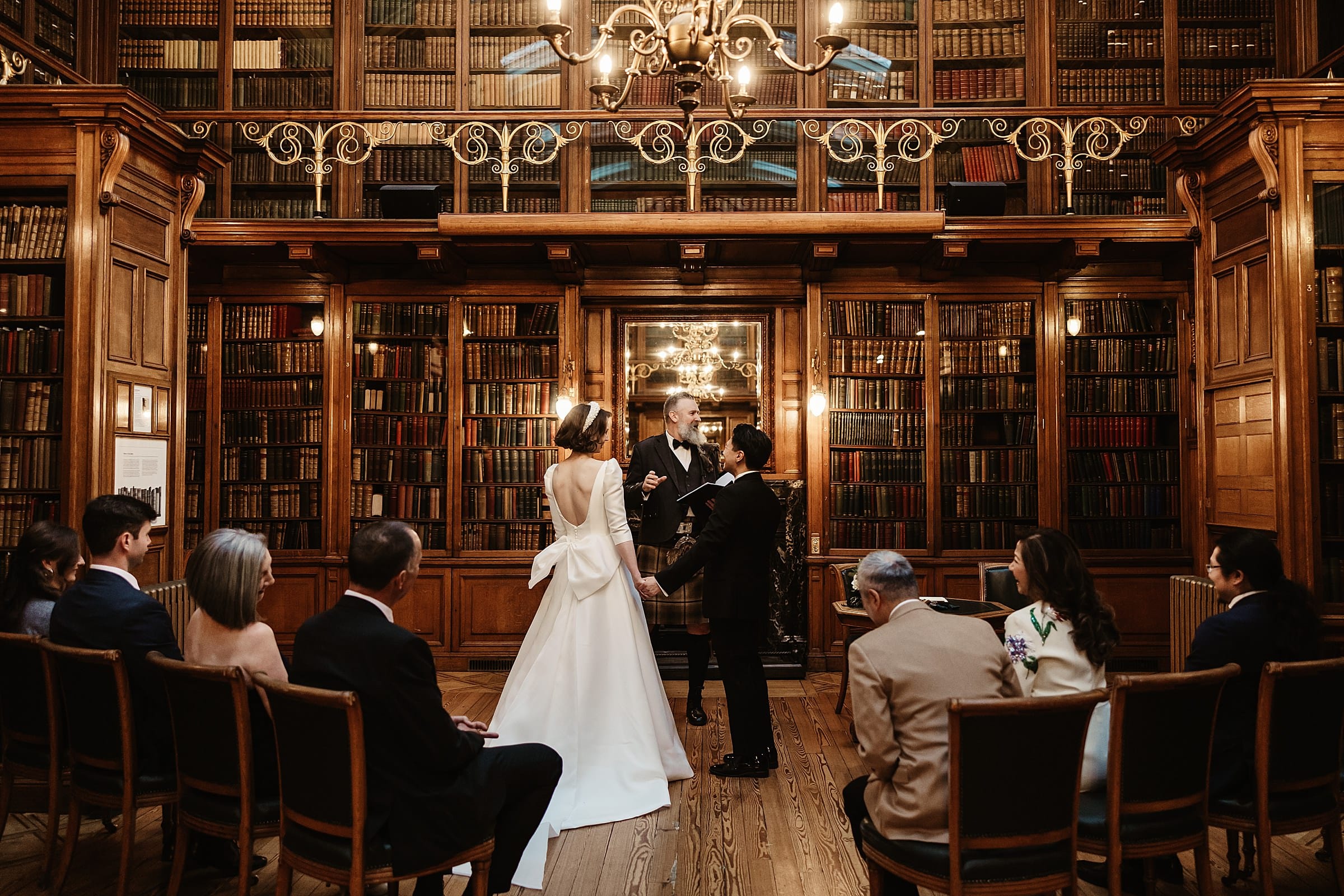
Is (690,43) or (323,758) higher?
(690,43)

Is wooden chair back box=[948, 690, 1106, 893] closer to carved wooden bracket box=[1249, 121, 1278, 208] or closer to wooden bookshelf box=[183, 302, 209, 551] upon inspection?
carved wooden bracket box=[1249, 121, 1278, 208]

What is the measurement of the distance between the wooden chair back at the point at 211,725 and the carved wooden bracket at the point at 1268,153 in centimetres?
473

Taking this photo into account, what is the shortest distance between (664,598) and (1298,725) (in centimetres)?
392

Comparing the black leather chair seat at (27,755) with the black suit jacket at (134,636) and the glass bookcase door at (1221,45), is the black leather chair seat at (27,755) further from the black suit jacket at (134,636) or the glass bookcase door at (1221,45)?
the glass bookcase door at (1221,45)

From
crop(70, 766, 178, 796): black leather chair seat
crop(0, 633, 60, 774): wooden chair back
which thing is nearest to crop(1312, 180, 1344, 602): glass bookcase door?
crop(70, 766, 178, 796): black leather chair seat

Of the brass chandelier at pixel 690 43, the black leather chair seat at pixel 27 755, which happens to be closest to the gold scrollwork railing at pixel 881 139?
the brass chandelier at pixel 690 43

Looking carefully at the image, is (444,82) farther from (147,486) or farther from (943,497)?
(943,497)

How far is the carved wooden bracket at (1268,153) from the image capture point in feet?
14.2

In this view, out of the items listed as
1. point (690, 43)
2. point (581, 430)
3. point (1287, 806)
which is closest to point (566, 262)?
point (581, 430)

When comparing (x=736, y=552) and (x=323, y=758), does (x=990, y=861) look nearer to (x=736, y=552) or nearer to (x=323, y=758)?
(x=323, y=758)

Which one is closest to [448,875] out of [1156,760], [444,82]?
[1156,760]

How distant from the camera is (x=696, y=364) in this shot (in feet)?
23.2

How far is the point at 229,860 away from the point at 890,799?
2177 mm

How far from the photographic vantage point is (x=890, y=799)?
2.26m
